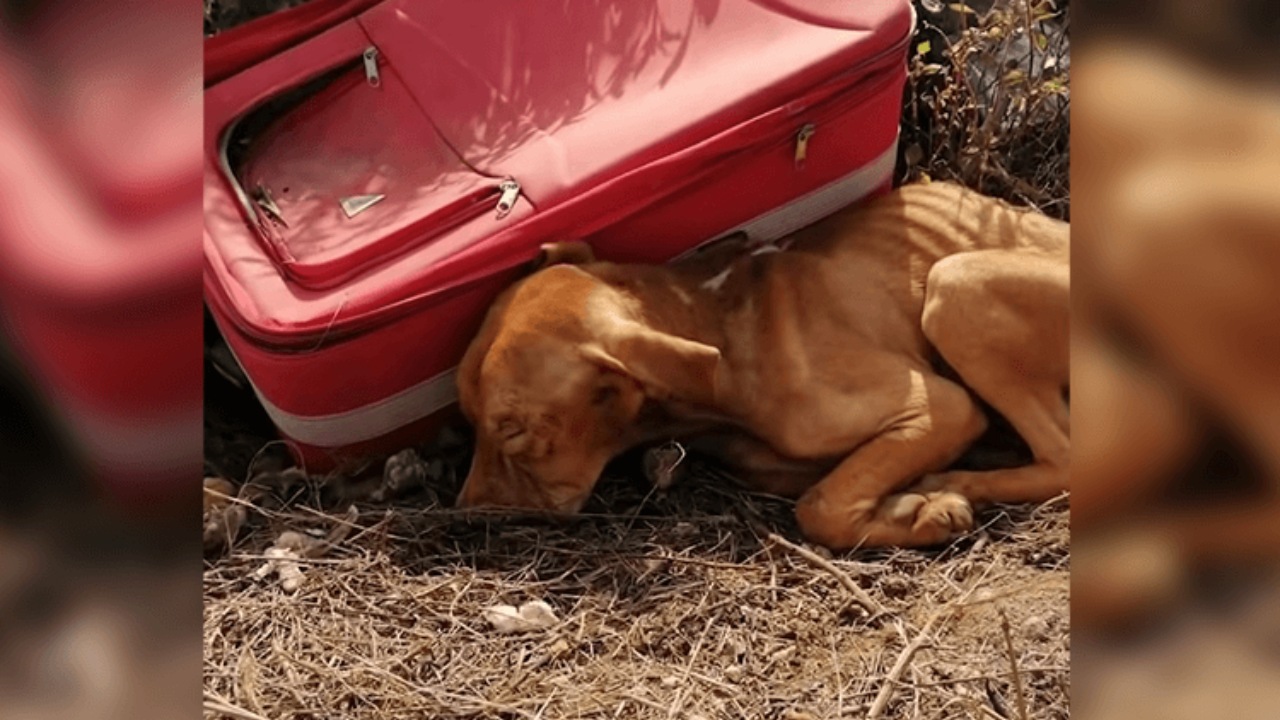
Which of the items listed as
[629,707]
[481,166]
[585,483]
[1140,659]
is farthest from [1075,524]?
[481,166]

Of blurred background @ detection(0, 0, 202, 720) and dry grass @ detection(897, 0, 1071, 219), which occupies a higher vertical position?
blurred background @ detection(0, 0, 202, 720)

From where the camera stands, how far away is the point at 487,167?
278 cm

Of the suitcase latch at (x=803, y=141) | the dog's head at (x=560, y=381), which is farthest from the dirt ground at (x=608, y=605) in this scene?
the suitcase latch at (x=803, y=141)

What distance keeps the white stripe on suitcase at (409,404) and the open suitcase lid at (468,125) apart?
0.20 m

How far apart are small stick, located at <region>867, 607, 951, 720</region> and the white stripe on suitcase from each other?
91 centimetres

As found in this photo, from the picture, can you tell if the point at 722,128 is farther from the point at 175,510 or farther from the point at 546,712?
the point at 175,510

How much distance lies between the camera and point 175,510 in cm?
135

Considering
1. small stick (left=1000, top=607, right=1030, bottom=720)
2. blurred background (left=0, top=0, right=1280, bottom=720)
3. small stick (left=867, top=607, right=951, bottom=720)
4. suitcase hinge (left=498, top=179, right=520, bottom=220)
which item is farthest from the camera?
suitcase hinge (left=498, top=179, right=520, bottom=220)

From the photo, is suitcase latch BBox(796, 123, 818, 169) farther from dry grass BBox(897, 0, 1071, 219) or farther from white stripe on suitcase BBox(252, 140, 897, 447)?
dry grass BBox(897, 0, 1071, 219)

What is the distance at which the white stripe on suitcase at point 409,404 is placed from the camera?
2723 millimetres

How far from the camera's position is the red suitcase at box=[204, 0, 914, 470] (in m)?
2.66

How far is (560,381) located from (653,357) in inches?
7.5

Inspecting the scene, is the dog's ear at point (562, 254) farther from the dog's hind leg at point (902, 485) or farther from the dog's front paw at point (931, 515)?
the dog's front paw at point (931, 515)

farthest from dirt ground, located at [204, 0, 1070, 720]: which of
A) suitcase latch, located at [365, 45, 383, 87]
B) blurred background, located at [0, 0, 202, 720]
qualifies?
blurred background, located at [0, 0, 202, 720]
